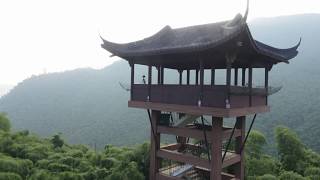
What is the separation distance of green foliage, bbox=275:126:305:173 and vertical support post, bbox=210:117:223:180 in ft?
58.7

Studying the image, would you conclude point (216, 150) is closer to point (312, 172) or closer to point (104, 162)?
point (104, 162)

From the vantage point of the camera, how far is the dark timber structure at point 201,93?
12211 millimetres

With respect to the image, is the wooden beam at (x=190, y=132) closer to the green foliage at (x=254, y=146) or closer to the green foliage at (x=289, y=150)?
the green foliage at (x=254, y=146)

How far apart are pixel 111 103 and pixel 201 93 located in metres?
114

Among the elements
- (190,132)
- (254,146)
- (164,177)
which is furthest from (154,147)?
(254,146)

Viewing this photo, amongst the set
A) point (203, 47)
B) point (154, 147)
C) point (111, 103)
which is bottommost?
point (111, 103)

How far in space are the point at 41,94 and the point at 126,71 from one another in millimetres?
47463

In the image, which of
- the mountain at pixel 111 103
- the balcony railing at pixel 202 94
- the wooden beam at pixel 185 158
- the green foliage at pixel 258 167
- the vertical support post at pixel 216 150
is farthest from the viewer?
the mountain at pixel 111 103

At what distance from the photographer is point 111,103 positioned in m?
125

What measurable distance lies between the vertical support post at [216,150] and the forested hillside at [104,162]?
17.4ft

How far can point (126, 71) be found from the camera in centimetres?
17538

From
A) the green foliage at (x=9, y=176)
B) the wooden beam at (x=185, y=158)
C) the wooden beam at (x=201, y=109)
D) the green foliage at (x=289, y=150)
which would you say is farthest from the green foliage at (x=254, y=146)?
the green foliage at (x=9, y=176)

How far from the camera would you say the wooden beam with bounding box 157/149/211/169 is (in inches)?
541

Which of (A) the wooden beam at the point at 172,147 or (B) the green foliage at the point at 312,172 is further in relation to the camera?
(B) the green foliage at the point at 312,172
